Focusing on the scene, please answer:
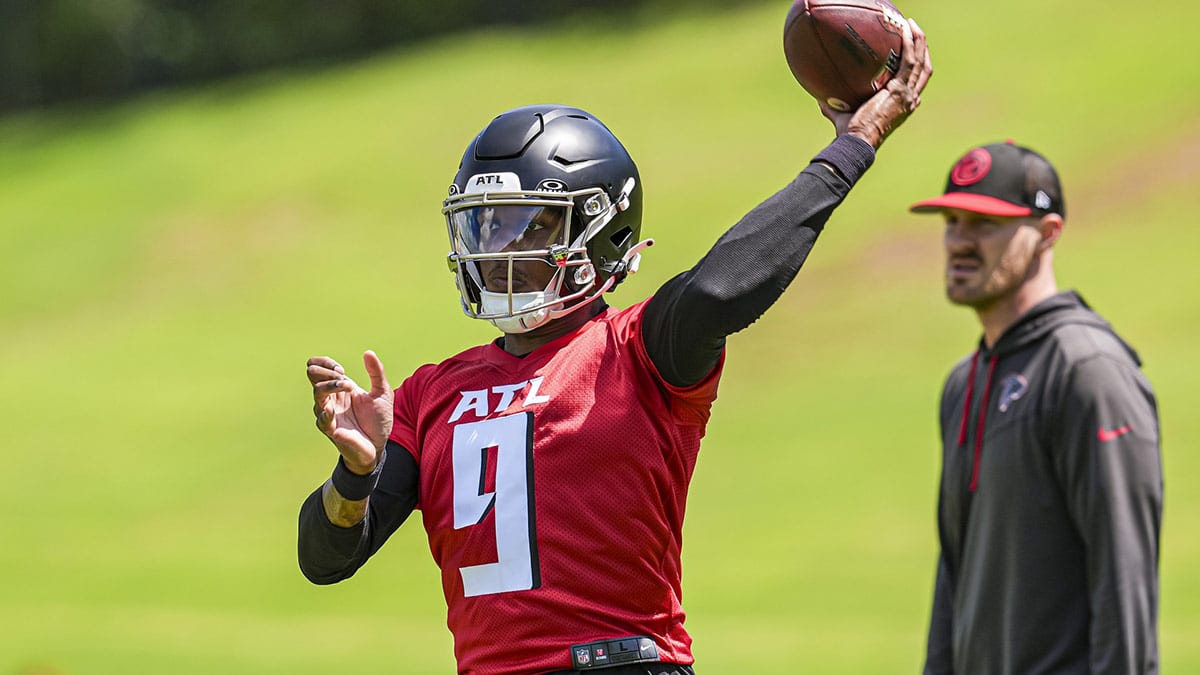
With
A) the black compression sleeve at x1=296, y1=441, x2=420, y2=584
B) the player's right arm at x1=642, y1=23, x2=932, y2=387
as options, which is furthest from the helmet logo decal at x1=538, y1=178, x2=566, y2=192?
the black compression sleeve at x1=296, y1=441, x2=420, y2=584

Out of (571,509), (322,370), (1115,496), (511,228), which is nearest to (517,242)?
(511,228)

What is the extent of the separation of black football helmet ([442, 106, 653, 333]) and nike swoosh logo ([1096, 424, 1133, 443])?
66.3 inches

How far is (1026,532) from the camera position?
16.0 ft

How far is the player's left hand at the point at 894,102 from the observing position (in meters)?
3.43

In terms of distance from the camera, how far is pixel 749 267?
3197mm

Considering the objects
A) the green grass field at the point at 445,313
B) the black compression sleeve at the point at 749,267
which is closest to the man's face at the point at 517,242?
the black compression sleeve at the point at 749,267

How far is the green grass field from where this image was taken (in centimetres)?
1386

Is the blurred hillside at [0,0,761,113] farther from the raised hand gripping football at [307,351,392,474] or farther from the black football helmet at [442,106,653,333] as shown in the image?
the raised hand gripping football at [307,351,392,474]

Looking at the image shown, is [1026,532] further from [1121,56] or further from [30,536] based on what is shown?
[1121,56]

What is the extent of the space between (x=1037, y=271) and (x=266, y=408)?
56.2 ft

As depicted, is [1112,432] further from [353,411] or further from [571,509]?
[353,411]

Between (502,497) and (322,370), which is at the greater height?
(322,370)

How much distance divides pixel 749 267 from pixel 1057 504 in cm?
211

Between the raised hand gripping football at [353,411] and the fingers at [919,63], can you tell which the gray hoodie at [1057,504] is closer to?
the fingers at [919,63]
